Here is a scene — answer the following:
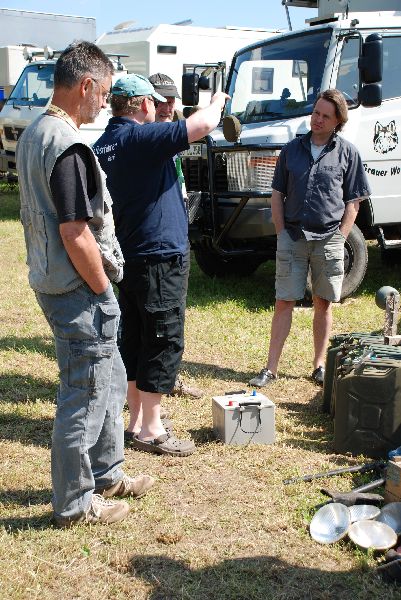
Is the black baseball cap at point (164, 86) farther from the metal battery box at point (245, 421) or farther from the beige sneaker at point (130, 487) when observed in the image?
the beige sneaker at point (130, 487)

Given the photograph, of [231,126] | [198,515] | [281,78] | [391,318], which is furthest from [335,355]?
[281,78]

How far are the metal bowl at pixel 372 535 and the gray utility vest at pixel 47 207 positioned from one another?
4.93 feet

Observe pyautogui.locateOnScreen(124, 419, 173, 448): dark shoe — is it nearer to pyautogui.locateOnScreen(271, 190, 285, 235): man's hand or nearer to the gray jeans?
the gray jeans

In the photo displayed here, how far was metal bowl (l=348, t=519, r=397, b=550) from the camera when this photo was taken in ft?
10.8

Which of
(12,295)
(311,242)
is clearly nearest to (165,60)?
(12,295)

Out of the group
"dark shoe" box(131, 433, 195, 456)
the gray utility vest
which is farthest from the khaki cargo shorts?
the gray utility vest

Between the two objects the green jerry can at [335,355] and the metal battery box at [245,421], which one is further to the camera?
the green jerry can at [335,355]

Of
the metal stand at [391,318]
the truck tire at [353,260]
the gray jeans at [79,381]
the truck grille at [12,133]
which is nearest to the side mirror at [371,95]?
the truck tire at [353,260]

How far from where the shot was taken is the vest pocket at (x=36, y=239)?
10.2 feet

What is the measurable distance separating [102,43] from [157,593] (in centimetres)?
1568

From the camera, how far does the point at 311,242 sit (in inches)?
211

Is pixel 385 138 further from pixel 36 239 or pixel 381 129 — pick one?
pixel 36 239

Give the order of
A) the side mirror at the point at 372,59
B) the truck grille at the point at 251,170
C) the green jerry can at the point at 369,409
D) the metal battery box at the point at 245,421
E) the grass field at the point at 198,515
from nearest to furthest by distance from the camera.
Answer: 1. the grass field at the point at 198,515
2. the green jerry can at the point at 369,409
3. the metal battery box at the point at 245,421
4. the side mirror at the point at 372,59
5. the truck grille at the point at 251,170

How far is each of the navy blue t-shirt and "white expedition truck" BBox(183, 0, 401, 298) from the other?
10.1 feet
